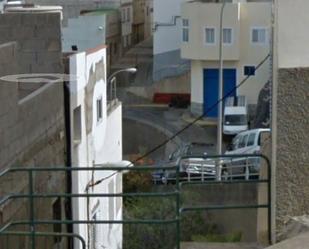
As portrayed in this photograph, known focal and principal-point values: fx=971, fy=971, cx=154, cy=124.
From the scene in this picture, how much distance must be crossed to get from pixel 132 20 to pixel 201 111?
1734cm

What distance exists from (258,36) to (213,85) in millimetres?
3844

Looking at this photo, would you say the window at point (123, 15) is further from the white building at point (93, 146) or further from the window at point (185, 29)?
the white building at point (93, 146)

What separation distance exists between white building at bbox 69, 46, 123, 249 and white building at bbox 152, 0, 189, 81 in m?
31.6

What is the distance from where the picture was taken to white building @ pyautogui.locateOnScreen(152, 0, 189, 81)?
2095 inches

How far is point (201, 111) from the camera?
160 feet

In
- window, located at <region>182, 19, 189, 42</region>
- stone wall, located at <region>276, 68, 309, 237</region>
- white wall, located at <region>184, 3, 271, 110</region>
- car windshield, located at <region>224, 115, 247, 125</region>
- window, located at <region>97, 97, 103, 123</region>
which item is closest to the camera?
stone wall, located at <region>276, 68, 309, 237</region>

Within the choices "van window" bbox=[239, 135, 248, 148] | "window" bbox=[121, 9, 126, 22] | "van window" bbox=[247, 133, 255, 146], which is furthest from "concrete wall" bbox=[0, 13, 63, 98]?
"window" bbox=[121, 9, 126, 22]

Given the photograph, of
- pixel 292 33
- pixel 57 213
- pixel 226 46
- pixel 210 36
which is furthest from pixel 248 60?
pixel 292 33

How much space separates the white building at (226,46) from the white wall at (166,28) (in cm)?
443

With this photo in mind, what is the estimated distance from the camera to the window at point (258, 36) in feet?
151

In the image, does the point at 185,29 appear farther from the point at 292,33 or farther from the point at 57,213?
the point at 292,33

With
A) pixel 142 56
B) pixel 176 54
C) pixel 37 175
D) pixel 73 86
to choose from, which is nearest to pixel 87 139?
pixel 73 86

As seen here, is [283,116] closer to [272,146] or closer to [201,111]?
[272,146]

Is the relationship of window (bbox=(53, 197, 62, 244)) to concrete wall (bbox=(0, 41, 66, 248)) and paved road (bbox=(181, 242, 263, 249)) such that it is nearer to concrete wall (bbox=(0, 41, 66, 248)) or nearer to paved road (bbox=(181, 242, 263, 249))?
concrete wall (bbox=(0, 41, 66, 248))
